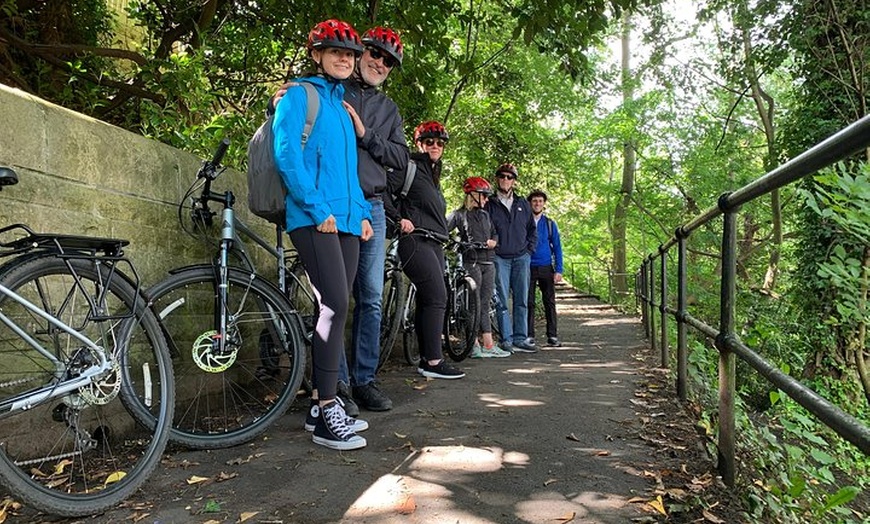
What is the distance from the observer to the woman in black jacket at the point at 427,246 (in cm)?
482

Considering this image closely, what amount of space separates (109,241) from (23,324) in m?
0.42

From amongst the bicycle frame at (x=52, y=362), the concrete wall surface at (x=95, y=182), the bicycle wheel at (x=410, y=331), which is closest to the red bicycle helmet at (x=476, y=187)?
the bicycle wheel at (x=410, y=331)

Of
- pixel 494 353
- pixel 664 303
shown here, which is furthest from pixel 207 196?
pixel 494 353

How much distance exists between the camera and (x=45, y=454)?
2.58 m

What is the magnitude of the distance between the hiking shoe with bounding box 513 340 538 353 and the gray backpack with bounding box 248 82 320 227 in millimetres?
4573

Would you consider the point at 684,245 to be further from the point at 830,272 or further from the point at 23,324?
the point at 23,324

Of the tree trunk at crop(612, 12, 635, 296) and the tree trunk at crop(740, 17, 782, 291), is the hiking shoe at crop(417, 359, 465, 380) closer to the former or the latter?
the tree trunk at crop(740, 17, 782, 291)

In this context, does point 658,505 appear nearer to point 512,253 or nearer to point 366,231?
point 366,231

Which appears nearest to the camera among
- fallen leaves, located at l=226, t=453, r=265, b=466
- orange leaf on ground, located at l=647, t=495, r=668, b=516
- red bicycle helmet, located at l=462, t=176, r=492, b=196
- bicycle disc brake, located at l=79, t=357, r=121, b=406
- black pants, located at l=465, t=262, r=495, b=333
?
orange leaf on ground, located at l=647, t=495, r=668, b=516

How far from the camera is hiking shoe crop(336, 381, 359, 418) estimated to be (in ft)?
11.7

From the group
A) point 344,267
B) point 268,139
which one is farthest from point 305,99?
point 344,267

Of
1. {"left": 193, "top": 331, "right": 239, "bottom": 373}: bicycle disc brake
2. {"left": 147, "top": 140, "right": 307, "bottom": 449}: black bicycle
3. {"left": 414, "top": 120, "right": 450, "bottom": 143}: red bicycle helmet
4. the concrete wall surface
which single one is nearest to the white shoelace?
{"left": 147, "top": 140, "right": 307, "bottom": 449}: black bicycle

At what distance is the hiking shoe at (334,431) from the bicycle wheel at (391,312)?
1836 mm

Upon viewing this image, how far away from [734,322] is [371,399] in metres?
2.15
